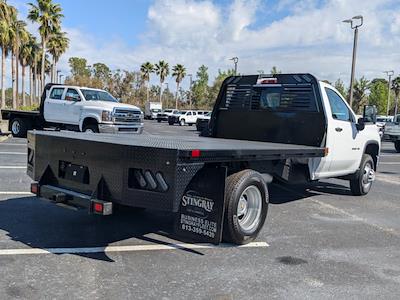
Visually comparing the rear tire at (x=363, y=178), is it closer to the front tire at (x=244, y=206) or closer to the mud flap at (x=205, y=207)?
the front tire at (x=244, y=206)

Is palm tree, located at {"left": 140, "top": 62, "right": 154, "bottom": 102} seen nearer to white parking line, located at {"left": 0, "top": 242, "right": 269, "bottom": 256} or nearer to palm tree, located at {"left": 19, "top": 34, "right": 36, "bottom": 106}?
palm tree, located at {"left": 19, "top": 34, "right": 36, "bottom": 106}

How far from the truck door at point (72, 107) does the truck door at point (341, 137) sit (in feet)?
36.6

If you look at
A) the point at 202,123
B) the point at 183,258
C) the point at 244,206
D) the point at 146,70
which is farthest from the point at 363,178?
the point at 146,70

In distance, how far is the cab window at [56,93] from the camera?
1771 centimetres

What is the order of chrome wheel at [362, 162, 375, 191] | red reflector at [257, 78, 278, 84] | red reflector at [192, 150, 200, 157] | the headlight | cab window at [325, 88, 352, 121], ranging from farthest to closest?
1. the headlight
2. chrome wheel at [362, 162, 375, 191]
3. red reflector at [257, 78, 278, 84]
4. cab window at [325, 88, 352, 121]
5. red reflector at [192, 150, 200, 157]

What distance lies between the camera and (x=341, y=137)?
25.2 ft

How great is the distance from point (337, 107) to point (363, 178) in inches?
73.1

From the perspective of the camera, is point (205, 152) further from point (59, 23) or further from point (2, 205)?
point (59, 23)

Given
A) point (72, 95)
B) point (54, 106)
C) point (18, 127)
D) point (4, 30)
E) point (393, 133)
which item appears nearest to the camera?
point (72, 95)

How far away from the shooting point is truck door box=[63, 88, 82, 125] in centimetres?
1687

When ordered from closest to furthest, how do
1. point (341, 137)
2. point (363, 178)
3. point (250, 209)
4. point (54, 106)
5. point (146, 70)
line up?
1. point (250, 209)
2. point (341, 137)
3. point (363, 178)
4. point (54, 106)
5. point (146, 70)

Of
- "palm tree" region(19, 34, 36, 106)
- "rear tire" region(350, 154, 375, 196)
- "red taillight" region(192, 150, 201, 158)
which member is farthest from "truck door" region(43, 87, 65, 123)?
"palm tree" region(19, 34, 36, 106)

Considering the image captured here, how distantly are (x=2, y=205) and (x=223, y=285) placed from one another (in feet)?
13.5

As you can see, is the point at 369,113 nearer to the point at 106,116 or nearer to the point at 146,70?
the point at 106,116
